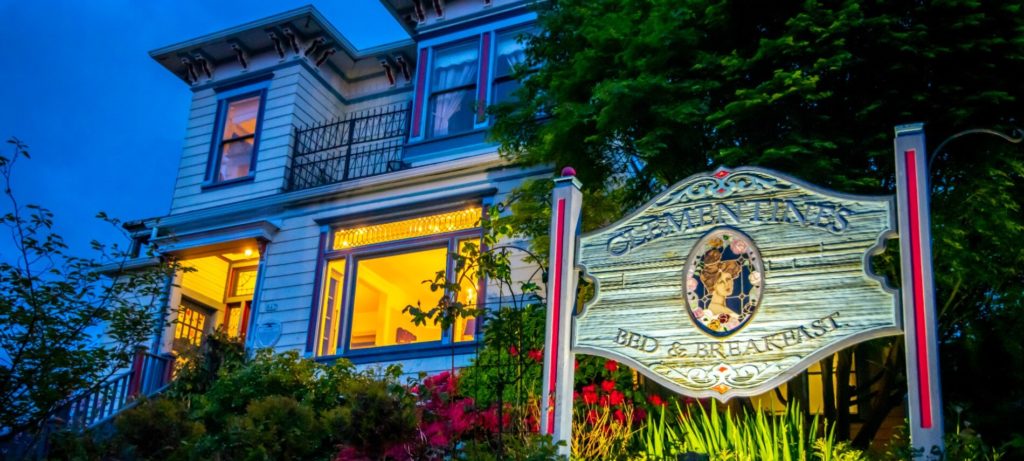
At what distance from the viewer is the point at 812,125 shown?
34.6 ft

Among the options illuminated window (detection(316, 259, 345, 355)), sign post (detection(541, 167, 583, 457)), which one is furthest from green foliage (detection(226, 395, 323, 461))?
illuminated window (detection(316, 259, 345, 355))

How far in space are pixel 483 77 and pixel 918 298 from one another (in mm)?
10718

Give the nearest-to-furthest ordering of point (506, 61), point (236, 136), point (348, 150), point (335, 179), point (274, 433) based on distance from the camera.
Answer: point (274, 433), point (506, 61), point (348, 150), point (335, 179), point (236, 136)

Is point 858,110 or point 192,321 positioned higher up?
point 858,110

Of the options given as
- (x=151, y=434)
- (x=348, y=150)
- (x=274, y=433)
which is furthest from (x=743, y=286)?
(x=348, y=150)

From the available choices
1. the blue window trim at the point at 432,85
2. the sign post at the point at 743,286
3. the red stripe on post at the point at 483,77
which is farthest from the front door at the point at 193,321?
the sign post at the point at 743,286

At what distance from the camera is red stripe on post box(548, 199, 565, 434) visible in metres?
8.06

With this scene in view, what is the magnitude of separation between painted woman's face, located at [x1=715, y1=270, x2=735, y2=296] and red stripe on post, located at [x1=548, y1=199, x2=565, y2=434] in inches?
50.2

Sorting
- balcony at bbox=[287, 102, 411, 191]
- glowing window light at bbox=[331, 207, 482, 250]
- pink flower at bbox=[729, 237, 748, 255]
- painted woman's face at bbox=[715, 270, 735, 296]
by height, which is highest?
balcony at bbox=[287, 102, 411, 191]

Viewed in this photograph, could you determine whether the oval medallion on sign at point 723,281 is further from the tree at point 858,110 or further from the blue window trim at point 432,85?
the blue window trim at point 432,85

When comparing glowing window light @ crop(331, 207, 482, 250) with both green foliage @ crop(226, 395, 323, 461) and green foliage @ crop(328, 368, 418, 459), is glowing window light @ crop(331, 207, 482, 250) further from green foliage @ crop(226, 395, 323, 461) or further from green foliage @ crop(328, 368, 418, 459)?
green foliage @ crop(328, 368, 418, 459)

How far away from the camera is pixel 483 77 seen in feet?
54.7

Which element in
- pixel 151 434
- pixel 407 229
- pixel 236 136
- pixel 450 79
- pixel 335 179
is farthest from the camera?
pixel 236 136

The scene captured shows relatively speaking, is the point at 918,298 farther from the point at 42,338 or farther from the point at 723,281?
the point at 42,338
